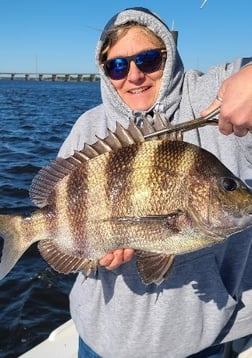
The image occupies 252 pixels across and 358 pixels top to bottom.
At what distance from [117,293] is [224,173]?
3.45 ft

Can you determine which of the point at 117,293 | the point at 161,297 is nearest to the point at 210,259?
the point at 161,297

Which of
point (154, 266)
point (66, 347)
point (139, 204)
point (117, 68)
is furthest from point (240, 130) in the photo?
point (66, 347)

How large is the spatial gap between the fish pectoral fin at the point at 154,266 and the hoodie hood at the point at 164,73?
3.15 feet

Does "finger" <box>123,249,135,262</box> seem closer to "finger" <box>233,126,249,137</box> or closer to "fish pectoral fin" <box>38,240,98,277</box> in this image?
"fish pectoral fin" <box>38,240,98,277</box>

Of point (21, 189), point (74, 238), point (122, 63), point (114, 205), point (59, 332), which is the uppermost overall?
point (122, 63)

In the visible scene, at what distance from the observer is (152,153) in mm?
2420

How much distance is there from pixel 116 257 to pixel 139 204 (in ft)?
1.24

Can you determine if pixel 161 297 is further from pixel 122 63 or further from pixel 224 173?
pixel 122 63

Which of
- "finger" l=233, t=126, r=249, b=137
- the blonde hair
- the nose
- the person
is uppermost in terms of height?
the blonde hair

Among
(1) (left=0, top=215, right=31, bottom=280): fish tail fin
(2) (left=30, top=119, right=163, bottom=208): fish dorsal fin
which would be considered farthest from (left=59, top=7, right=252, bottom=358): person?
(1) (left=0, top=215, right=31, bottom=280): fish tail fin

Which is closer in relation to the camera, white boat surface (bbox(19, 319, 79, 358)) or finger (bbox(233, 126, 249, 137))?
finger (bbox(233, 126, 249, 137))

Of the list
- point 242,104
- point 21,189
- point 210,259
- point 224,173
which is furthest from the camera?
point 21,189

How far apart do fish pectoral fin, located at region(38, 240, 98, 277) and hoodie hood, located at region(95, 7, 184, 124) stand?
937 millimetres

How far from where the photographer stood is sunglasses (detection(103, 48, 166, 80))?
9.43ft
